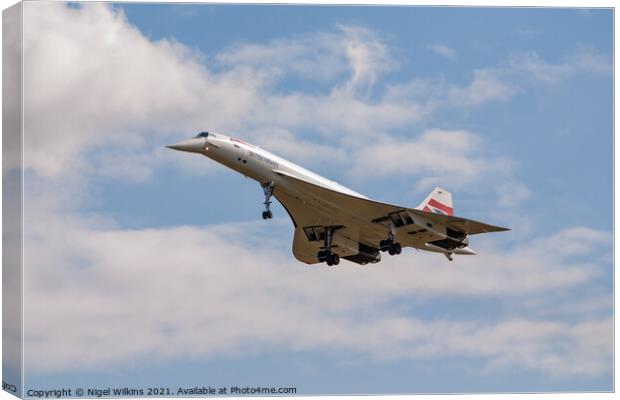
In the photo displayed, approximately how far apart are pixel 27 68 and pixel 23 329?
805 cm

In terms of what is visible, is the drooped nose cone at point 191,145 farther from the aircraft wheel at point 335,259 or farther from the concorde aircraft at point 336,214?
the aircraft wheel at point 335,259

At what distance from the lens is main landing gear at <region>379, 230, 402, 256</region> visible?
4228 centimetres

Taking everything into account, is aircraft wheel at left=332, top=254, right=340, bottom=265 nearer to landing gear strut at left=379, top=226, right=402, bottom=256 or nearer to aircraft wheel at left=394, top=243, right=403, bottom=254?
landing gear strut at left=379, top=226, right=402, bottom=256

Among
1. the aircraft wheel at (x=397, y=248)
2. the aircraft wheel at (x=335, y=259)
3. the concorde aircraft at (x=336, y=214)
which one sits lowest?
the aircraft wheel at (x=397, y=248)

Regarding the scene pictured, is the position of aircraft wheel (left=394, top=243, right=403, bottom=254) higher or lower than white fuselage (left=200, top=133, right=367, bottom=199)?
lower

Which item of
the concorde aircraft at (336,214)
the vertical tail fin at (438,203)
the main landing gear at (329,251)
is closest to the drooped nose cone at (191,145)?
the concorde aircraft at (336,214)

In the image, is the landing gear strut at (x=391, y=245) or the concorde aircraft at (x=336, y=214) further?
the landing gear strut at (x=391, y=245)

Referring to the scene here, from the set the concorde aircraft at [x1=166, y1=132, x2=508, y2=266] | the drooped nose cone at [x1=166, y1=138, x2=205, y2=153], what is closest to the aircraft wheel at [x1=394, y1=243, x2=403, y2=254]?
the concorde aircraft at [x1=166, y1=132, x2=508, y2=266]

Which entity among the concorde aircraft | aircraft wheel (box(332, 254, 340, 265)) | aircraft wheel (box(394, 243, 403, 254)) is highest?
the concorde aircraft

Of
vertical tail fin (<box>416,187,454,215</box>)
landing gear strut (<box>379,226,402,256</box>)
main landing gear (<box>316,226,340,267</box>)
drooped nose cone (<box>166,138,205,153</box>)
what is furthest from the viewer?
vertical tail fin (<box>416,187,454,215</box>)

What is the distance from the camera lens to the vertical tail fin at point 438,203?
45.9 meters

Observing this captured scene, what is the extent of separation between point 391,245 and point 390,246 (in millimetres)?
55

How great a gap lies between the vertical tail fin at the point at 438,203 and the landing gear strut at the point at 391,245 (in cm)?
349

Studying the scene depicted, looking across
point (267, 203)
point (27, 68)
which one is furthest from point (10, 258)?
point (267, 203)
